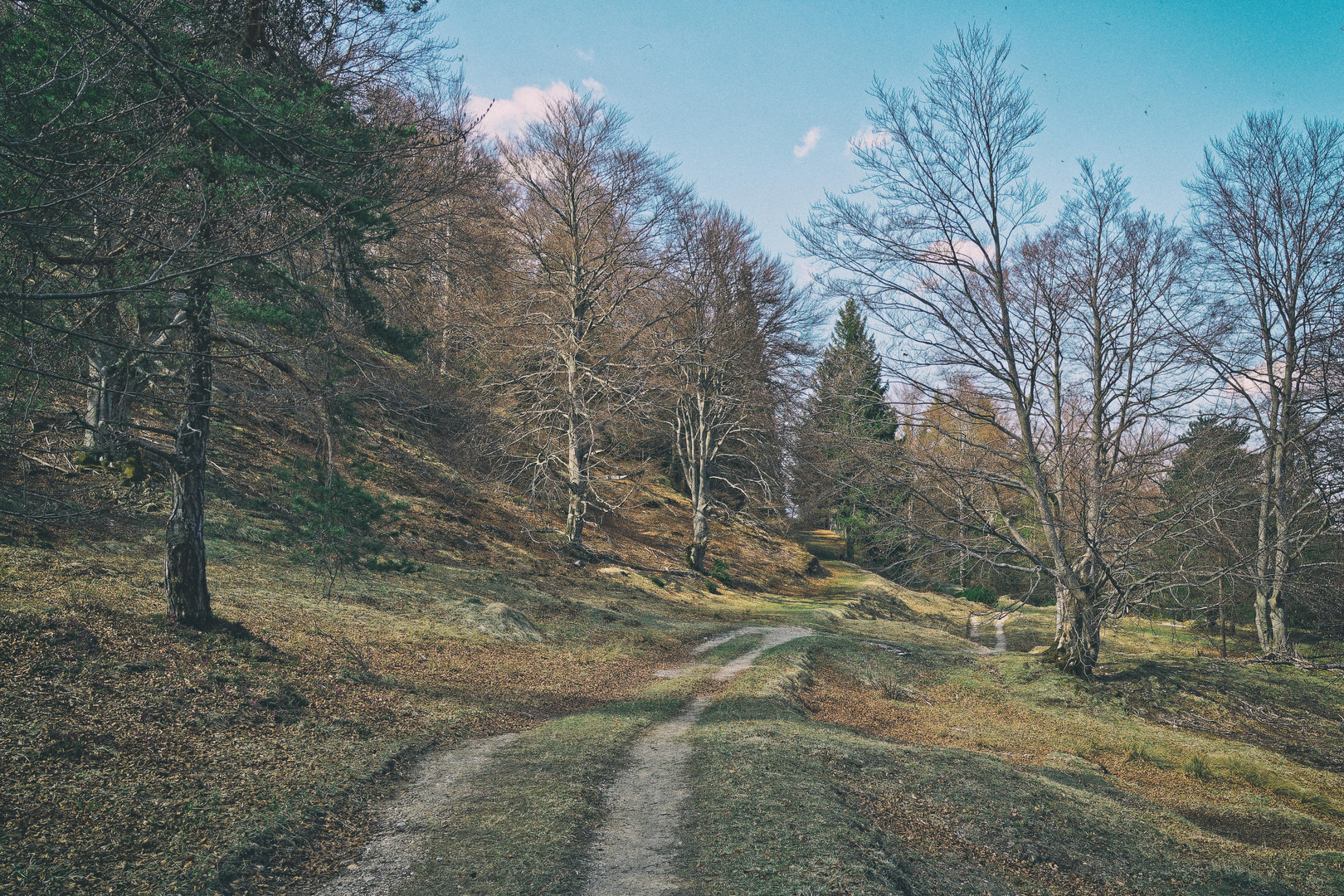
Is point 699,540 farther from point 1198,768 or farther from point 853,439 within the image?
point 1198,768

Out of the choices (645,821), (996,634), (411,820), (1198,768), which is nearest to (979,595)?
(996,634)

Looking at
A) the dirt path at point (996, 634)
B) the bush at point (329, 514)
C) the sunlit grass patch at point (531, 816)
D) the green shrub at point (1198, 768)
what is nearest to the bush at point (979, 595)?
the dirt path at point (996, 634)

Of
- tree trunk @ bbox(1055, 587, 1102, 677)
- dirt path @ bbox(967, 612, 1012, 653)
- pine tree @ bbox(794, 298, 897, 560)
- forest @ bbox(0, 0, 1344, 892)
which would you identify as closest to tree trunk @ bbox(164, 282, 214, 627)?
forest @ bbox(0, 0, 1344, 892)

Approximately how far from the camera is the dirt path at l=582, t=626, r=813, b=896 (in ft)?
18.8

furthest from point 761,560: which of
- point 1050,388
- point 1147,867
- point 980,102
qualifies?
point 1147,867

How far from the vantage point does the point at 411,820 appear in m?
6.83

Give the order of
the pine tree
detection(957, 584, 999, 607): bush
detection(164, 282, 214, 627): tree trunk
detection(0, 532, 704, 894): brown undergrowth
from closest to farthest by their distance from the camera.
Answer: detection(0, 532, 704, 894): brown undergrowth < detection(164, 282, 214, 627): tree trunk < the pine tree < detection(957, 584, 999, 607): bush

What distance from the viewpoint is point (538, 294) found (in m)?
26.6

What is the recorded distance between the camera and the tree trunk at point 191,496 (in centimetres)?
922

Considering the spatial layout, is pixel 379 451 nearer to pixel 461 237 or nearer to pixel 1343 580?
pixel 461 237

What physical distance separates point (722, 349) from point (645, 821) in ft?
81.6

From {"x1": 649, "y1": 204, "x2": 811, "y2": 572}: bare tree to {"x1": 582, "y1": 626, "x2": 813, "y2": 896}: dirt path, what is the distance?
20.0m

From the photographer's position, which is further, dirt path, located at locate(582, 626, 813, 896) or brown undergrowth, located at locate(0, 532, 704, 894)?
dirt path, located at locate(582, 626, 813, 896)

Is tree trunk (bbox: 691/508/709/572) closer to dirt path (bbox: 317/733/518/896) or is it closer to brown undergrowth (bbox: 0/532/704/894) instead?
brown undergrowth (bbox: 0/532/704/894)
